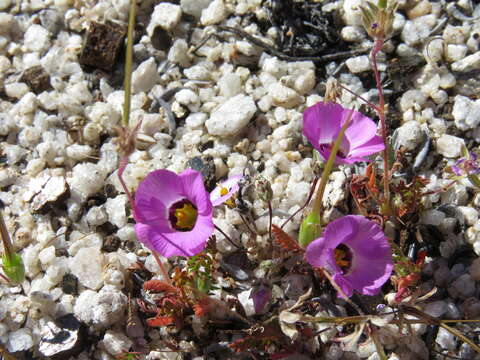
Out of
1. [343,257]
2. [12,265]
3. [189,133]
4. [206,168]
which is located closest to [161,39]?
[189,133]

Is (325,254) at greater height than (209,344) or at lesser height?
greater

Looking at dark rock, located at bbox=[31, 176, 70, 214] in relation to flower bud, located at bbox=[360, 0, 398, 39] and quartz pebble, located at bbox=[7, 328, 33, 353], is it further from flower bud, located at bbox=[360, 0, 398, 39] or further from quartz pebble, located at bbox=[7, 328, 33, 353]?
flower bud, located at bbox=[360, 0, 398, 39]

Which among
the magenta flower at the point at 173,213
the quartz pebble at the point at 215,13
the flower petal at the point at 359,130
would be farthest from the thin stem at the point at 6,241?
the quartz pebble at the point at 215,13

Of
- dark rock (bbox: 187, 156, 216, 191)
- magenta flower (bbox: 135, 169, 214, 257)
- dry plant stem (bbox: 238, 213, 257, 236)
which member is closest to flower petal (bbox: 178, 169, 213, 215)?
magenta flower (bbox: 135, 169, 214, 257)

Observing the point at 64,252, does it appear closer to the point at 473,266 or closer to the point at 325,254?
the point at 325,254

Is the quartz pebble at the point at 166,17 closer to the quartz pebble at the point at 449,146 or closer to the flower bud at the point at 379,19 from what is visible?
the flower bud at the point at 379,19

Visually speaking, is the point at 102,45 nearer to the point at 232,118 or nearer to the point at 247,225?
the point at 232,118

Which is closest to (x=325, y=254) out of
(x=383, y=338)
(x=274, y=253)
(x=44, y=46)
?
(x=274, y=253)
